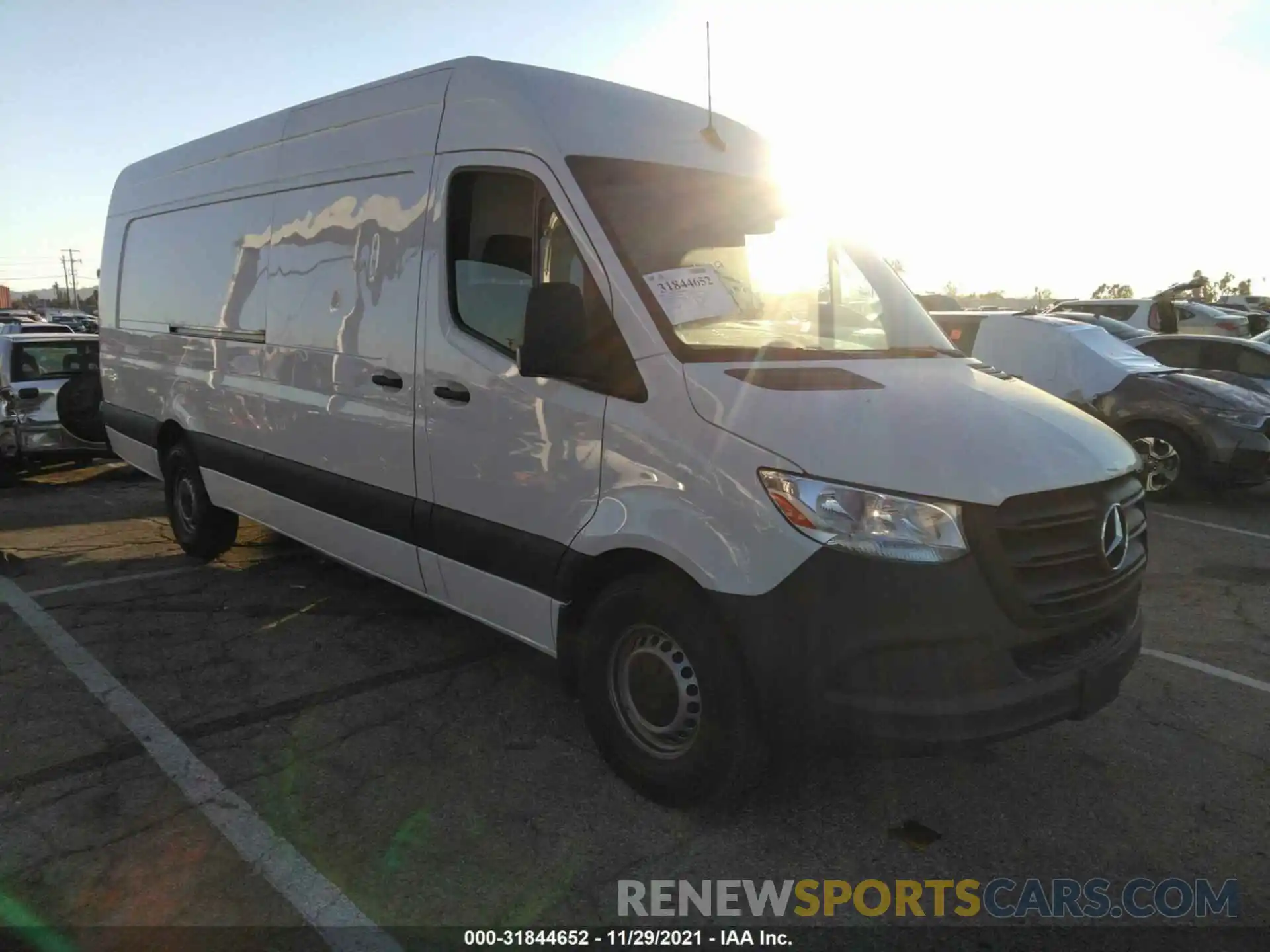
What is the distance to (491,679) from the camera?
14.0 ft

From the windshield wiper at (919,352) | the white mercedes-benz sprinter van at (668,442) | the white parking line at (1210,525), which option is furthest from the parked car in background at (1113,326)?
the white mercedes-benz sprinter van at (668,442)

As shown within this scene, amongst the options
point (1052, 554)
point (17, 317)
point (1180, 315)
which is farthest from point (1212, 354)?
point (17, 317)

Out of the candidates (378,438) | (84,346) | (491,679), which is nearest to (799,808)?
(491,679)

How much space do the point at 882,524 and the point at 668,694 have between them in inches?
37.0

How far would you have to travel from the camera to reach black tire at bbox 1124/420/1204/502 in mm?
8398

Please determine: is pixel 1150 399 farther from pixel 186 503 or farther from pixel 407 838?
pixel 186 503

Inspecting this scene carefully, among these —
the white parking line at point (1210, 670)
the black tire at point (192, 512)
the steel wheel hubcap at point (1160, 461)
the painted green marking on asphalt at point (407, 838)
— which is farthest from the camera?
the steel wheel hubcap at point (1160, 461)

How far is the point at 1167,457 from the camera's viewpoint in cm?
855

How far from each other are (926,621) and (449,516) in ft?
6.70

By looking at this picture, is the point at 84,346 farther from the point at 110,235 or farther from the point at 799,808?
the point at 799,808

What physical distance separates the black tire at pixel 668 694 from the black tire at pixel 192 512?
3823 mm

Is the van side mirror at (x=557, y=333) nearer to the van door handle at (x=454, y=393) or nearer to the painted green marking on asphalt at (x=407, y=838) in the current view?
the van door handle at (x=454, y=393)

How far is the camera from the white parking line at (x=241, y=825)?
2557 millimetres

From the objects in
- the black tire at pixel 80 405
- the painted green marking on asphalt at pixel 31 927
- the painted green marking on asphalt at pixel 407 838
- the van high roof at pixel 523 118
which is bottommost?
the painted green marking on asphalt at pixel 31 927
